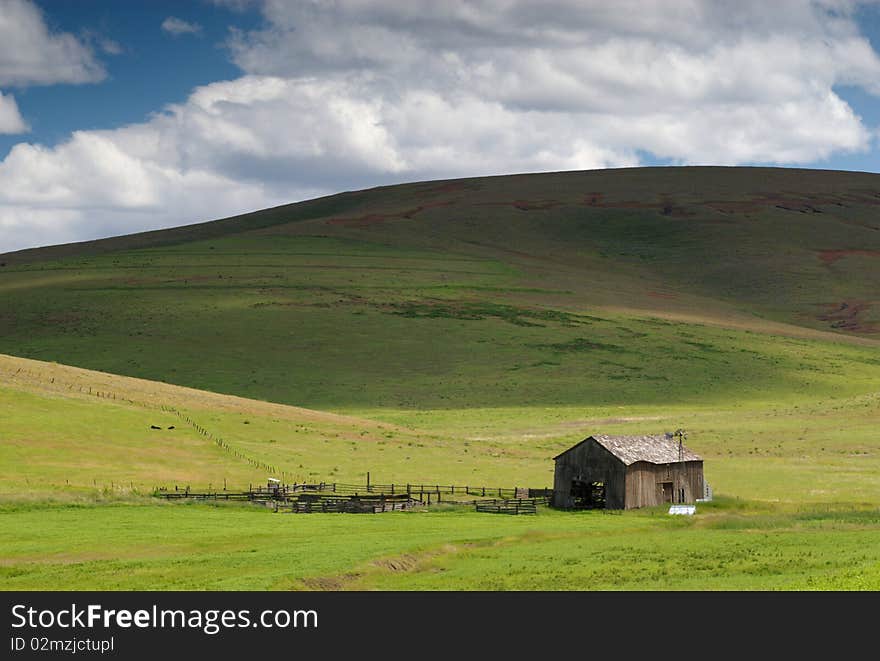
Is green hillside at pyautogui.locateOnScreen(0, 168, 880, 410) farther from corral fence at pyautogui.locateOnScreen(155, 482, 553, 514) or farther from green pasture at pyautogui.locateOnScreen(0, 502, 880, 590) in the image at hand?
green pasture at pyautogui.locateOnScreen(0, 502, 880, 590)

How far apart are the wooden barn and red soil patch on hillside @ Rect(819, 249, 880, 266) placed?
427 ft

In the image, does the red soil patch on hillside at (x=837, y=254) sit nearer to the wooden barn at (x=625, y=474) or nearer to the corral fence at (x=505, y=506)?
the wooden barn at (x=625, y=474)

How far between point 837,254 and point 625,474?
138 m

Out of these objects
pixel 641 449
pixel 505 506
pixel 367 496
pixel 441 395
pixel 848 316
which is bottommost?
pixel 505 506

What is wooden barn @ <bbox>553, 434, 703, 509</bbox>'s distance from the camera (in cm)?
5406

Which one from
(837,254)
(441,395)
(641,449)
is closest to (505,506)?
(641,449)

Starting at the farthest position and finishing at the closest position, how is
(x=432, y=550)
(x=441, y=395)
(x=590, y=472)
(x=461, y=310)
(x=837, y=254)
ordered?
(x=837, y=254)
(x=461, y=310)
(x=441, y=395)
(x=590, y=472)
(x=432, y=550)

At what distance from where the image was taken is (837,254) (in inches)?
7077

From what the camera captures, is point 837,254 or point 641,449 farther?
point 837,254

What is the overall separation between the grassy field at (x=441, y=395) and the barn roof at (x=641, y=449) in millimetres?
3070

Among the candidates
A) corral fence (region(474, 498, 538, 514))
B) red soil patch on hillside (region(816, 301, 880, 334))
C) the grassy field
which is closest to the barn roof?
the grassy field

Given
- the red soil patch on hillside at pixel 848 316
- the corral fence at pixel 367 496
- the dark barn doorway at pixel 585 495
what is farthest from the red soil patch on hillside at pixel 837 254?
the corral fence at pixel 367 496

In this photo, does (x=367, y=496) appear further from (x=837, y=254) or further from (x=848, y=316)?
(x=837, y=254)
